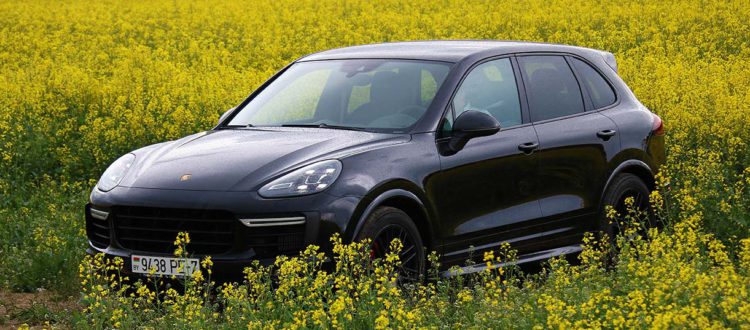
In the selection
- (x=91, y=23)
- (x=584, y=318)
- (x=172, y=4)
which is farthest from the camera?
(x=172, y=4)

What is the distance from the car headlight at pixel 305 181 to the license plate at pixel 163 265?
0.54m

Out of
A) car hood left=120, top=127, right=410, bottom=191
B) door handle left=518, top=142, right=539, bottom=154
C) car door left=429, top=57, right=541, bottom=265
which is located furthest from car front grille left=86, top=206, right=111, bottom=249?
door handle left=518, top=142, right=539, bottom=154

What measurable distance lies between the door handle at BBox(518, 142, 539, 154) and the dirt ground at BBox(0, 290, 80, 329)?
9.84ft

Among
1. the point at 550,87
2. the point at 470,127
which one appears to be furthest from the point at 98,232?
the point at 550,87

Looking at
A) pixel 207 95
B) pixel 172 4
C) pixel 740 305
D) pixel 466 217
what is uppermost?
pixel 740 305

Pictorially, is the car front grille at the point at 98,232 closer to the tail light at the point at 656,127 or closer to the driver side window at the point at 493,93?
the driver side window at the point at 493,93

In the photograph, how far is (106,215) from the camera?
7.61 meters

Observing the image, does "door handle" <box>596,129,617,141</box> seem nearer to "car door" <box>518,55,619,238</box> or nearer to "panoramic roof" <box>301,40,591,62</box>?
"car door" <box>518,55,619,238</box>

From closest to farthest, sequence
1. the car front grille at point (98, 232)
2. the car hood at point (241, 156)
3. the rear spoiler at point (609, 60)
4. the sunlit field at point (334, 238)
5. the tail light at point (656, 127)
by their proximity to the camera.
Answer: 1. the sunlit field at point (334, 238)
2. the car hood at point (241, 156)
3. the car front grille at point (98, 232)
4. the tail light at point (656, 127)
5. the rear spoiler at point (609, 60)

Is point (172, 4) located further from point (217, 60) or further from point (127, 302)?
point (127, 302)

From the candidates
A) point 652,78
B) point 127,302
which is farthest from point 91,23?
point 127,302

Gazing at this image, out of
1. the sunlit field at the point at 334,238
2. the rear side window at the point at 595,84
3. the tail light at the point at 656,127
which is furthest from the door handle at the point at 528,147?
the tail light at the point at 656,127

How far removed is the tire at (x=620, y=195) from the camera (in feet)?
29.9

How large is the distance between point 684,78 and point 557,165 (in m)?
8.08
